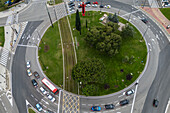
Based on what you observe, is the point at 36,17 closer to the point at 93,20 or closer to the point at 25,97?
the point at 93,20

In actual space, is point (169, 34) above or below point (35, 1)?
below

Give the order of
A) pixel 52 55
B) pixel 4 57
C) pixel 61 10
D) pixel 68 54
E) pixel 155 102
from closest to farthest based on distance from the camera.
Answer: pixel 155 102 < pixel 4 57 < pixel 52 55 < pixel 68 54 < pixel 61 10

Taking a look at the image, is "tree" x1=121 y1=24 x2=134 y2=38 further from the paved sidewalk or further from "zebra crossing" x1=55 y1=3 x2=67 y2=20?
the paved sidewalk

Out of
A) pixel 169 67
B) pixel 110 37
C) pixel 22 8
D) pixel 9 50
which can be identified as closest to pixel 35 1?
pixel 22 8

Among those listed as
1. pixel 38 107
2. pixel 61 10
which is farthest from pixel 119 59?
pixel 61 10

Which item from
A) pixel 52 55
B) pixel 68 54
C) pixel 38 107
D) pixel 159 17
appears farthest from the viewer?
pixel 159 17

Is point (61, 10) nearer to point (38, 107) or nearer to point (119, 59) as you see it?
point (119, 59)
